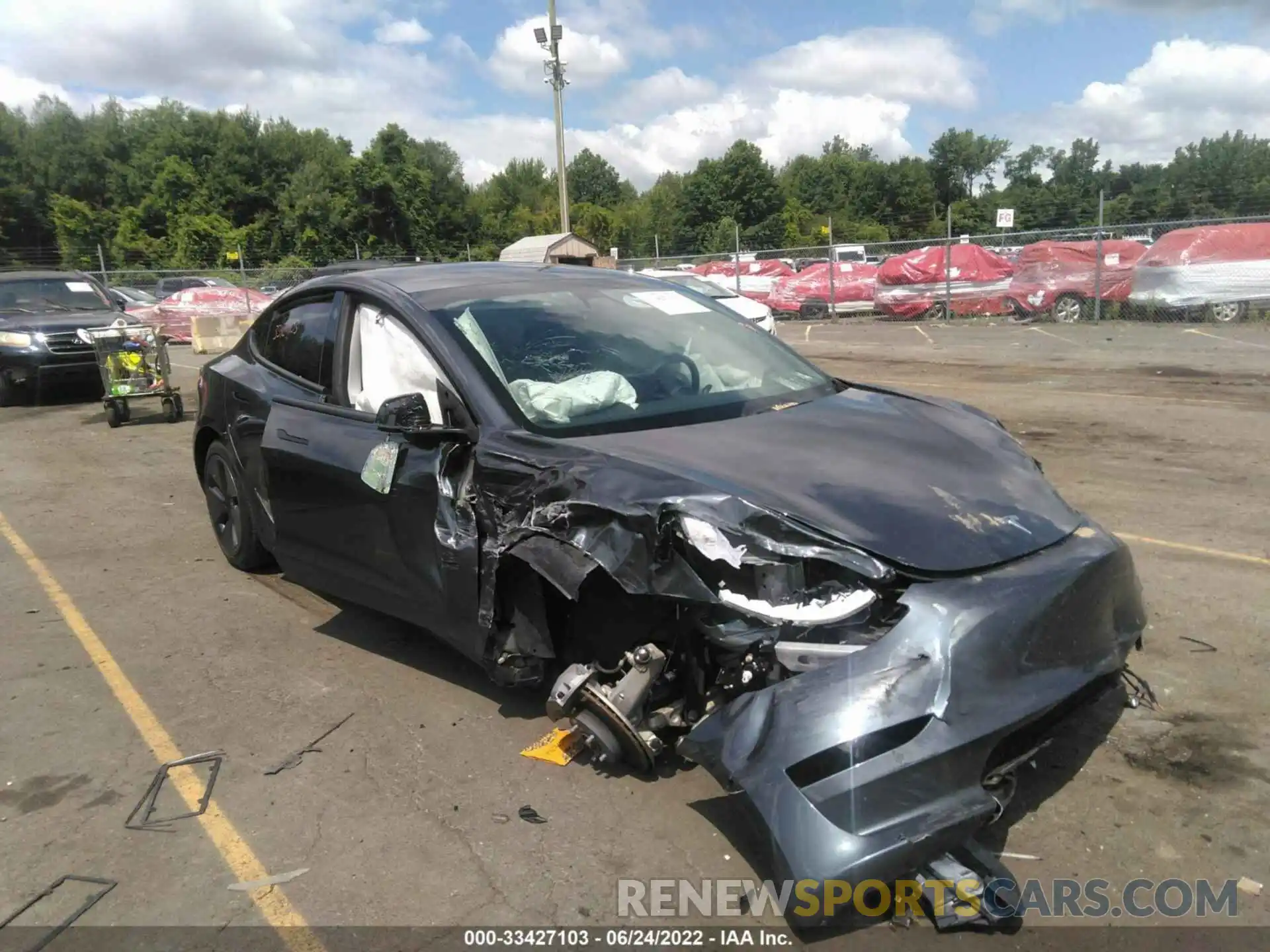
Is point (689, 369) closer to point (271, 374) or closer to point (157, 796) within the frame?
point (271, 374)

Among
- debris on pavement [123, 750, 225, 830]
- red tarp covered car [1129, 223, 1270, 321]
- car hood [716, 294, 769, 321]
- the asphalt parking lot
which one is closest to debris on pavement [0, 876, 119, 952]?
the asphalt parking lot

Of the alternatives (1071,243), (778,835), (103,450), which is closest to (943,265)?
(1071,243)

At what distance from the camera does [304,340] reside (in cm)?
478

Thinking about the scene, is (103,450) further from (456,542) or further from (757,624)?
(757,624)

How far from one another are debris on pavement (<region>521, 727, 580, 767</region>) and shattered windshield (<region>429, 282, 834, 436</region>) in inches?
44.4

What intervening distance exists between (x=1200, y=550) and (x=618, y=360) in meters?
3.53

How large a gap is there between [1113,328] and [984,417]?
17.5m

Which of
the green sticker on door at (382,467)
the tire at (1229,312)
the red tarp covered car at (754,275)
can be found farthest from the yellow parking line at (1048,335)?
the green sticker on door at (382,467)

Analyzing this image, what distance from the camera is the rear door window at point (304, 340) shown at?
14.8 feet

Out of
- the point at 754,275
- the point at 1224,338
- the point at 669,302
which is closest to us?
the point at 669,302

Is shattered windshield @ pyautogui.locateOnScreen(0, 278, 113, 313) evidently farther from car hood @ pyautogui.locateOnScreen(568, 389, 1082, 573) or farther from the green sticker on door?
car hood @ pyautogui.locateOnScreen(568, 389, 1082, 573)

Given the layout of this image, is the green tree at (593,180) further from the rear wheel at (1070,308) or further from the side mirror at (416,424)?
the side mirror at (416,424)

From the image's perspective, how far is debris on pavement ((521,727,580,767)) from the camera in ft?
11.2

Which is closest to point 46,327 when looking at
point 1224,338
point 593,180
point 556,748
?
point 556,748
